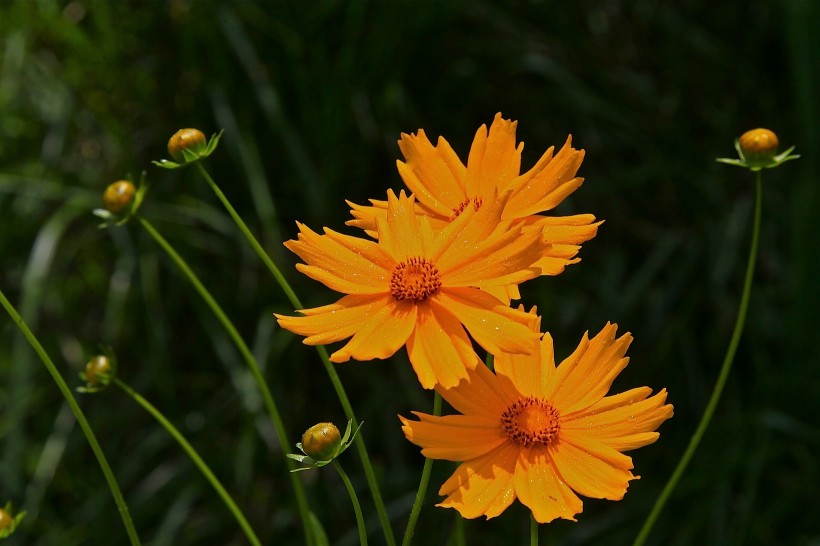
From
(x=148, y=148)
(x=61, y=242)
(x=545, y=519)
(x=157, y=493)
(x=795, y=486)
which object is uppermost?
(x=545, y=519)

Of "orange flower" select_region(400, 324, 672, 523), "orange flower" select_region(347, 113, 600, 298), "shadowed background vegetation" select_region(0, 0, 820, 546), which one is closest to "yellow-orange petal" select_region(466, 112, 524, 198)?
"orange flower" select_region(347, 113, 600, 298)

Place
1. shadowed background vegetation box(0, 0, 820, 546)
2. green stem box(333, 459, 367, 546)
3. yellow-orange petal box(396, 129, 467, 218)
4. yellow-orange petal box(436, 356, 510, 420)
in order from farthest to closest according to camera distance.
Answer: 1. shadowed background vegetation box(0, 0, 820, 546)
2. yellow-orange petal box(396, 129, 467, 218)
3. yellow-orange petal box(436, 356, 510, 420)
4. green stem box(333, 459, 367, 546)

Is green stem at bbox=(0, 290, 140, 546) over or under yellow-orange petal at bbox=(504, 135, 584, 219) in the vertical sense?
under

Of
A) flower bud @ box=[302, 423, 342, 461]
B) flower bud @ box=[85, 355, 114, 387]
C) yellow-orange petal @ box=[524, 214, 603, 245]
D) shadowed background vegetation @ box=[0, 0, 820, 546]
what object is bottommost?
shadowed background vegetation @ box=[0, 0, 820, 546]

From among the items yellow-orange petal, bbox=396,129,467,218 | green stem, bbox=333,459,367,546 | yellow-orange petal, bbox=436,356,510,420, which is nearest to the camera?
green stem, bbox=333,459,367,546

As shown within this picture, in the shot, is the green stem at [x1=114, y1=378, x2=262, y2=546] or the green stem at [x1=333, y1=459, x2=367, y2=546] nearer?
the green stem at [x1=333, y1=459, x2=367, y2=546]

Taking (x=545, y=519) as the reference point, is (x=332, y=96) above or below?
below

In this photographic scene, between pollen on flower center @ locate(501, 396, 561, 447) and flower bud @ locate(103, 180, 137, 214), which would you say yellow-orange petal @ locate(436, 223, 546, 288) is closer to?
pollen on flower center @ locate(501, 396, 561, 447)

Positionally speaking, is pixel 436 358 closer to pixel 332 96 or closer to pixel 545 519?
pixel 545 519

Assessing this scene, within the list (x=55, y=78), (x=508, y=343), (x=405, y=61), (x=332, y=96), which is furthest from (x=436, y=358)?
(x=55, y=78)
